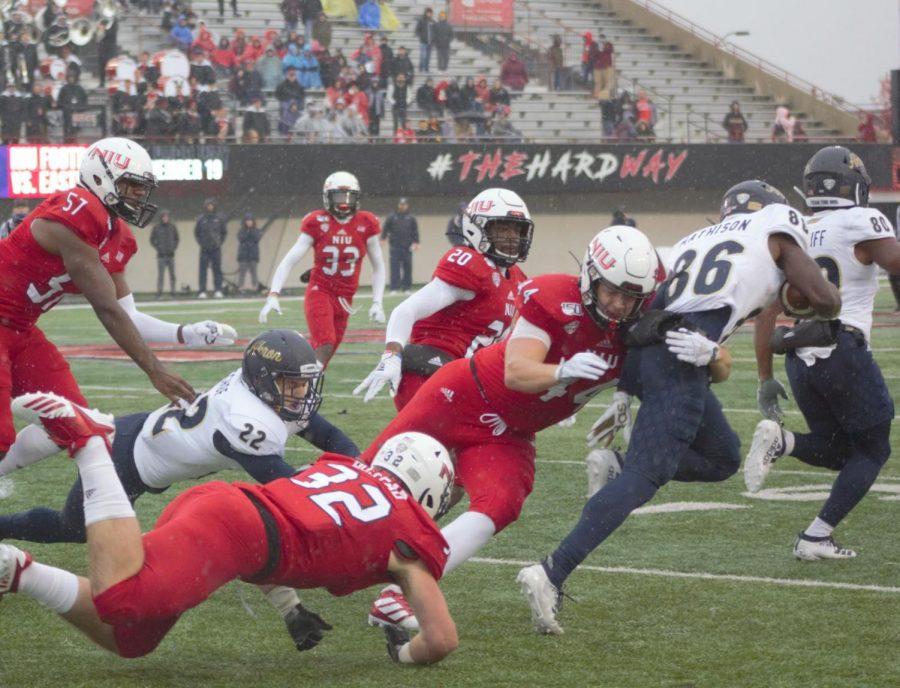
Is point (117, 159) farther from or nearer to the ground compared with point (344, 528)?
farther from the ground

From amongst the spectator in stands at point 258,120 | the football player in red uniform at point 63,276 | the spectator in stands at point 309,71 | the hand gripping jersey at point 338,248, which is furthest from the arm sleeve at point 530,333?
the spectator in stands at point 309,71

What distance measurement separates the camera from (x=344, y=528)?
3979 mm

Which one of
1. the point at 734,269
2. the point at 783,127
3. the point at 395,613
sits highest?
the point at 734,269

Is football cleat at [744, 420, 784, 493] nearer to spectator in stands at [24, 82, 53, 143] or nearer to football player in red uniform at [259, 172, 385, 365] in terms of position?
football player in red uniform at [259, 172, 385, 365]

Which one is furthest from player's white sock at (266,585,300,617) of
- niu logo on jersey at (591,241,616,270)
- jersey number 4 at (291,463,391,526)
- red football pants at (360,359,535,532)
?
niu logo on jersey at (591,241,616,270)

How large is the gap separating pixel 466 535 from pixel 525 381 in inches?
20.7

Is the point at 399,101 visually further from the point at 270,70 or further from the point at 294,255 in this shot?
the point at 294,255

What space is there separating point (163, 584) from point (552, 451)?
503 cm

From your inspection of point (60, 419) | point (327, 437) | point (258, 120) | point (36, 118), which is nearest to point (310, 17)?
point (258, 120)

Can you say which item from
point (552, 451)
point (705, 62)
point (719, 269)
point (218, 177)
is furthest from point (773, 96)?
point (719, 269)

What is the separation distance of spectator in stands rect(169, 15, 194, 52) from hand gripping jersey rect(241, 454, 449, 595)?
21.9 m

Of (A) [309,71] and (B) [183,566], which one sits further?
(A) [309,71]

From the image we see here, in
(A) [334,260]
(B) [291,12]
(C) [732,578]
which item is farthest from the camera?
(B) [291,12]

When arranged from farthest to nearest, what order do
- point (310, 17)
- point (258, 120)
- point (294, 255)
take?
point (310, 17) < point (258, 120) < point (294, 255)
